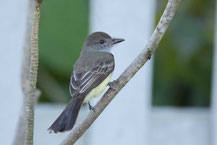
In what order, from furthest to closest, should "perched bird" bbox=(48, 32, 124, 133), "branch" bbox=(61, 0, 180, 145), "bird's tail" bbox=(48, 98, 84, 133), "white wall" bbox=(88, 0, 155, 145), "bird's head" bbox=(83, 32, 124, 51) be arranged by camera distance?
"white wall" bbox=(88, 0, 155, 145) → "bird's head" bbox=(83, 32, 124, 51) → "perched bird" bbox=(48, 32, 124, 133) → "bird's tail" bbox=(48, 98, 84, 133) → "branch" bbox=(61, 0, 180, 145)

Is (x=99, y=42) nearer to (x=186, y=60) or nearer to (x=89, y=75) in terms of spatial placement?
(x=89, y=75)

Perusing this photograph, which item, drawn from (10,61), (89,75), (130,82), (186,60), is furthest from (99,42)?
(186,60)

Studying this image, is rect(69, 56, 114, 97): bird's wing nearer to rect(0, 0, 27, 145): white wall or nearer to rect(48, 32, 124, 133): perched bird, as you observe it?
rect(48, 32, 124, 133): perched bird

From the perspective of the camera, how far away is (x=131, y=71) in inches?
102

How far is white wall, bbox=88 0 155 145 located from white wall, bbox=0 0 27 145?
2.05 ft

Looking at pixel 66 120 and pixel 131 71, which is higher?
pixel 131 71

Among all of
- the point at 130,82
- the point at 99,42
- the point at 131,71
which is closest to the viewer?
the point at 131,71

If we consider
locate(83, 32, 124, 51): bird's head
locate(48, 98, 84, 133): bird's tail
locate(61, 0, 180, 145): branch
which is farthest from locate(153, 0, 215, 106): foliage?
locate(61, 0, 180, 145): branch

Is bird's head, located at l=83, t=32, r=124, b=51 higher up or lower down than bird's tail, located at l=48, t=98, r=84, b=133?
higher up

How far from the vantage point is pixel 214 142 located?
14.4 feet

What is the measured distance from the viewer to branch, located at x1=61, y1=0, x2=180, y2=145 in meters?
2.48

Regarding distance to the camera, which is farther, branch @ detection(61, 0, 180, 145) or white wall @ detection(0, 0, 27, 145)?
white wall @ detection(0, 0, 27, 145)

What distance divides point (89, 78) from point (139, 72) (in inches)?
35.3

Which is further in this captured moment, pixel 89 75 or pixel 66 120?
pixel 89 75
